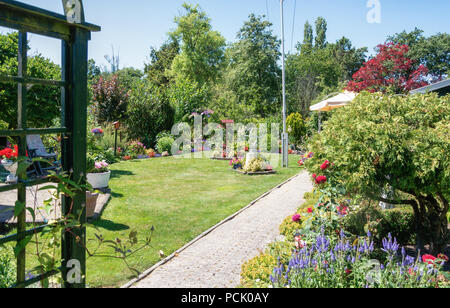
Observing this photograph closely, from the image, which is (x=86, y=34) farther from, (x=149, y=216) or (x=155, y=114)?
(x=155, y=114)

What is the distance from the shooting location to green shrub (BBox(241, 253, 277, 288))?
352 centimetres

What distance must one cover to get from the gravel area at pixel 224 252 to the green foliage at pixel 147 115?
10510 millimetres

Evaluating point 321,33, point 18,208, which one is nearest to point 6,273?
point 18,208

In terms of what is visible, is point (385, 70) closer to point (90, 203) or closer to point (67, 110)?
point (90, 203)

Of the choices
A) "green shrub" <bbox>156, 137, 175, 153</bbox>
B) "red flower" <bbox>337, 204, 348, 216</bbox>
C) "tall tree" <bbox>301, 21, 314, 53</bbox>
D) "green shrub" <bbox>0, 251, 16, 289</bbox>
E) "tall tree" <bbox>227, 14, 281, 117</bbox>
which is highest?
"tall tree" <bbox>301, 21, 314, 53</bbox>

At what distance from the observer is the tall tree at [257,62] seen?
29.2 meters

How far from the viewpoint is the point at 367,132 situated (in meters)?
3.99

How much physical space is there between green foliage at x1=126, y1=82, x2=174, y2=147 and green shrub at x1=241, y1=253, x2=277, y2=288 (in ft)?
45.2

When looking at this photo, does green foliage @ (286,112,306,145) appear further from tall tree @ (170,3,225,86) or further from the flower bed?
tall tree @ (170,3,225,86)

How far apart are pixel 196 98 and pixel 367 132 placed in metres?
15.1

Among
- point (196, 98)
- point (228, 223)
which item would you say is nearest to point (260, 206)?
point (228, 223)

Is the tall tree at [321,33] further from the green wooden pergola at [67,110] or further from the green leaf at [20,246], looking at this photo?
the green leaf at [20,246]

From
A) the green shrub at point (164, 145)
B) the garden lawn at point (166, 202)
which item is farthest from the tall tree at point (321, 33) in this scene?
the garden lawn at point (166, 202)

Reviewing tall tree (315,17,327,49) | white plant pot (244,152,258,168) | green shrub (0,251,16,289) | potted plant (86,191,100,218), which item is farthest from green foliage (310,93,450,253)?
tall tree (315,17,327,49)
